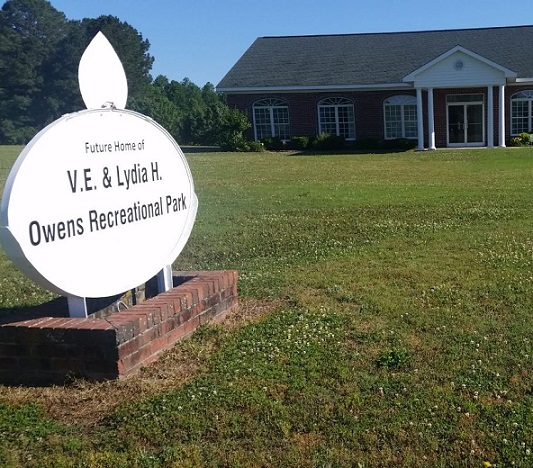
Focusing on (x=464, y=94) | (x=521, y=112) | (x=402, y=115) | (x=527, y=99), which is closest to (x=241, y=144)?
(x=402, y=115)

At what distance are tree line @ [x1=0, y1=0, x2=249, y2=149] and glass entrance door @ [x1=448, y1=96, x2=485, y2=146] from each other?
16.4m

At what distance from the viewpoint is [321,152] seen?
1243 inches

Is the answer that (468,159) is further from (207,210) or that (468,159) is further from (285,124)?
(207,210)

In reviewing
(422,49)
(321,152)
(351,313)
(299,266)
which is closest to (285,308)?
(351,313)

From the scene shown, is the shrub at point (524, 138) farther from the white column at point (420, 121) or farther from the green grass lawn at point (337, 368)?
the green grass lawn at point (337, 368)

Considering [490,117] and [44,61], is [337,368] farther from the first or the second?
[44,61]

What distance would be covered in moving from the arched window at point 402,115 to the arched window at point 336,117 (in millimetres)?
1782

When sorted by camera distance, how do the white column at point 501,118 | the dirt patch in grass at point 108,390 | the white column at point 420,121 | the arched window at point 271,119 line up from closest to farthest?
the dirt patch in grass at point 108,390, the white column at point 501,118, the white column at point 420,121, the arched window at point 271,119

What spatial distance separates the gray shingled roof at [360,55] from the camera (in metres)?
33.8

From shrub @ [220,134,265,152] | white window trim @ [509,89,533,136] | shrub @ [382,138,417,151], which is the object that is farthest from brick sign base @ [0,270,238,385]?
white window trim @ [509,89,533,136]

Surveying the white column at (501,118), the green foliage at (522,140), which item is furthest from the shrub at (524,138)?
the white column at (501,118)

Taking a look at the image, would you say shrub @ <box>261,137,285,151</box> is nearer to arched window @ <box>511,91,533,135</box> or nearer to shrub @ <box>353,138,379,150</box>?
shrub @ <box>353,138,379,150</box>

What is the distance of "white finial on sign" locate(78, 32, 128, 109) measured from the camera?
5.36m

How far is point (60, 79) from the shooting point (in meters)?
65.4
